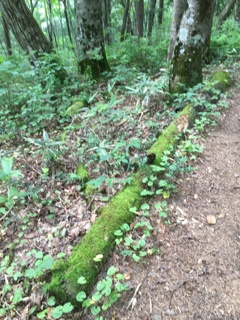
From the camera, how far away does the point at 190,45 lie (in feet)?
16.6

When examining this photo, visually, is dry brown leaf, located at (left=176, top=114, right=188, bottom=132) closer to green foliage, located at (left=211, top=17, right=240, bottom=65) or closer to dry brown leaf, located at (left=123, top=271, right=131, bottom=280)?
dry brown leaf, located at (left=123, top=271, right=131, bottom=280)

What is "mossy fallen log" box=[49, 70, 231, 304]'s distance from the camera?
2264 mm

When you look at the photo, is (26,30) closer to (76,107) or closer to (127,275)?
(76,107)

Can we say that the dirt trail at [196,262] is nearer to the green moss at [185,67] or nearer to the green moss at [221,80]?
the green moss at [185,67]

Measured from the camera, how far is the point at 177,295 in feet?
7.47

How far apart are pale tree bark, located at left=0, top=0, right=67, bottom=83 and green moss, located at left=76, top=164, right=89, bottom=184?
10.8 ft

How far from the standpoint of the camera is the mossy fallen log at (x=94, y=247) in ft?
7.43

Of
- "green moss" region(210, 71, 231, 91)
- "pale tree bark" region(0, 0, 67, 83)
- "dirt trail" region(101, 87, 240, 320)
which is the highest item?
"pale tree bark" region(0, 0, 67, 83)

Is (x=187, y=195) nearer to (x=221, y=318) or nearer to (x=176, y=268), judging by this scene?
(x=176, y=268)

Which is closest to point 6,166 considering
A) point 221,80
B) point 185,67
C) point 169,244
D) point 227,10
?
point 169,244

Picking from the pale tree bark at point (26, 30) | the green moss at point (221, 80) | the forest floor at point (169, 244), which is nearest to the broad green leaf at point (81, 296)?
the forest floor at point (169, 244)

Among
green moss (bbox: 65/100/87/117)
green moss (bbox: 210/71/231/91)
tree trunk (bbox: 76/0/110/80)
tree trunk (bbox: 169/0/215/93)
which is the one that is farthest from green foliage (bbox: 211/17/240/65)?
green moss (bbox: 65/100/87/117)

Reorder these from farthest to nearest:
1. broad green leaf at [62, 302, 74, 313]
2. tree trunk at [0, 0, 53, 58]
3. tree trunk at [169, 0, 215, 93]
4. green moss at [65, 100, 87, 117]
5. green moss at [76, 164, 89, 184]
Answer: tree trunk at [0, 0, 53, 58], green moss at [65, 100, 87, 117], tree trunk at [169, 0, 215, 93], green moss at [76, 164, 89, 184], broad green leaf at [62, 302, 74, 313]

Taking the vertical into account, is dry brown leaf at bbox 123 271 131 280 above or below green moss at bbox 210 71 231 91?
below
